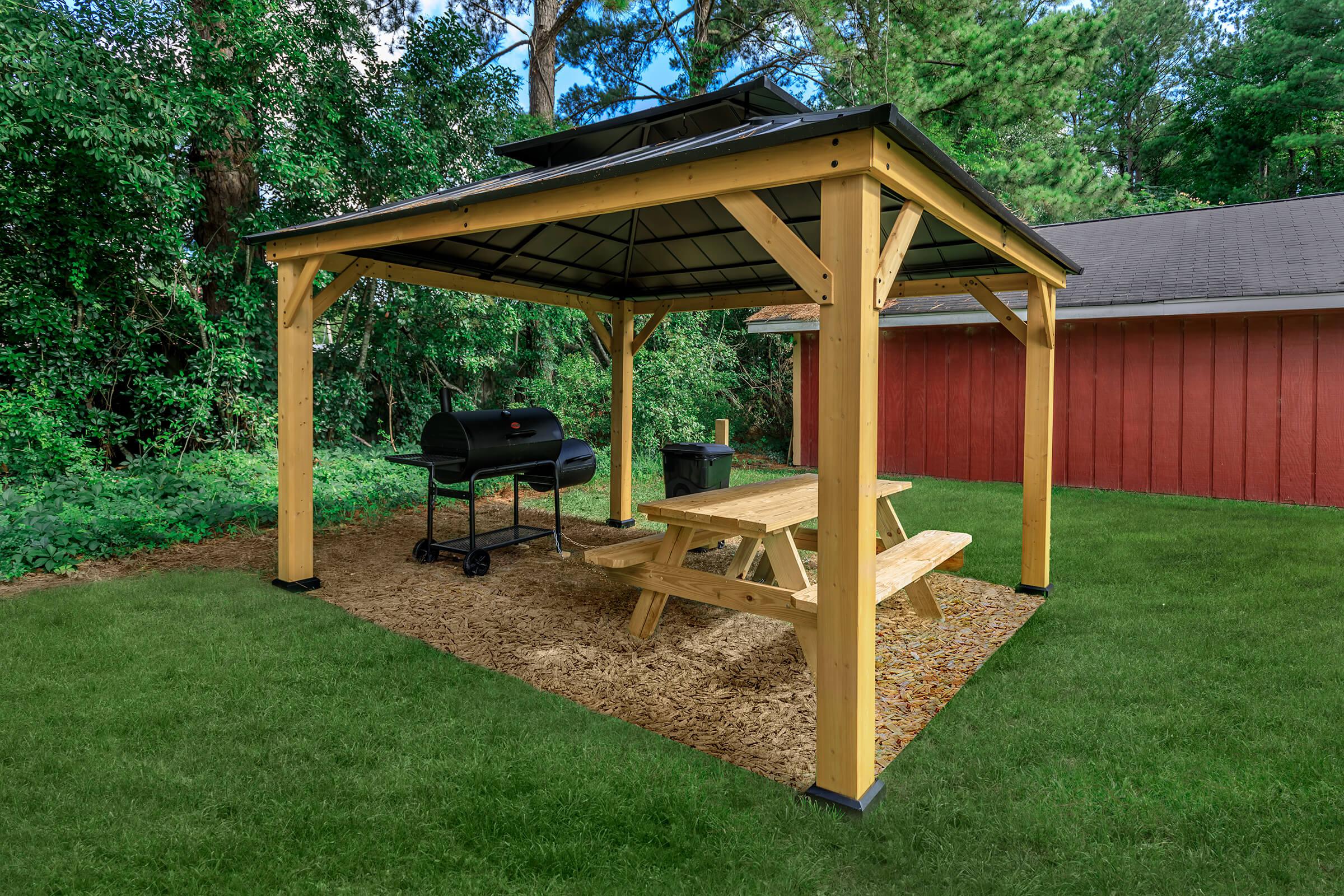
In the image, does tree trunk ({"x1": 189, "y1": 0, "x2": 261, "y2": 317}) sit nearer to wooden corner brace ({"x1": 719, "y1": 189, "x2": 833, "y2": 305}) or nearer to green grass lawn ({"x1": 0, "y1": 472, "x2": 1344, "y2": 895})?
green grass lawn ({"x1": 0, "y1": 472, "x2": 1344, "y2": 895})

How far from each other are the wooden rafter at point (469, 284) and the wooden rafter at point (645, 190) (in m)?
0.69

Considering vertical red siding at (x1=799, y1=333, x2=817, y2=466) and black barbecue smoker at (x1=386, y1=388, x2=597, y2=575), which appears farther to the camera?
vertical red siding at (x1=799, y1=333, x2=817, y2=466)

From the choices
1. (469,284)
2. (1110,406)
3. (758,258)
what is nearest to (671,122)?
(758,258)

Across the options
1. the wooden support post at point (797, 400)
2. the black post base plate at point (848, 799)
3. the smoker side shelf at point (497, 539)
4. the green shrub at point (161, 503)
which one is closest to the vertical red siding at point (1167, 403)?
the wooden support post at point (797, 400)

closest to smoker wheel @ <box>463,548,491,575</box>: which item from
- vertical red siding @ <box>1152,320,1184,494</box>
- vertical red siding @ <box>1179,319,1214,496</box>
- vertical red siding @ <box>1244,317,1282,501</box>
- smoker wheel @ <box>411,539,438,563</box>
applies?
smoker wheel @ <box>411,539,438,563</box>

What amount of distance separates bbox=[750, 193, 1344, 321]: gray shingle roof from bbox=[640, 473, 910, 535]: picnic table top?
598cm

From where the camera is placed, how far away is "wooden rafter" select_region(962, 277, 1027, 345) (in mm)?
4848

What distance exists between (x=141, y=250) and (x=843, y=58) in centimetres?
1340

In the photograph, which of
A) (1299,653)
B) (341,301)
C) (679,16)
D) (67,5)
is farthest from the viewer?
(679,16)

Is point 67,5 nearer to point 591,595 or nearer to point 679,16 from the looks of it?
point 591,595

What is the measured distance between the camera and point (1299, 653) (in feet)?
12.3

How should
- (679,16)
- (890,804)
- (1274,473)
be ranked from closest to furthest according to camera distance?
(890,804) < (1274,473) < (679,16)

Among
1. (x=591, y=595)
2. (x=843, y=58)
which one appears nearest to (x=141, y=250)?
(x=591, y=595)

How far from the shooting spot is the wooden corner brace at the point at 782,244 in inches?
97.3
